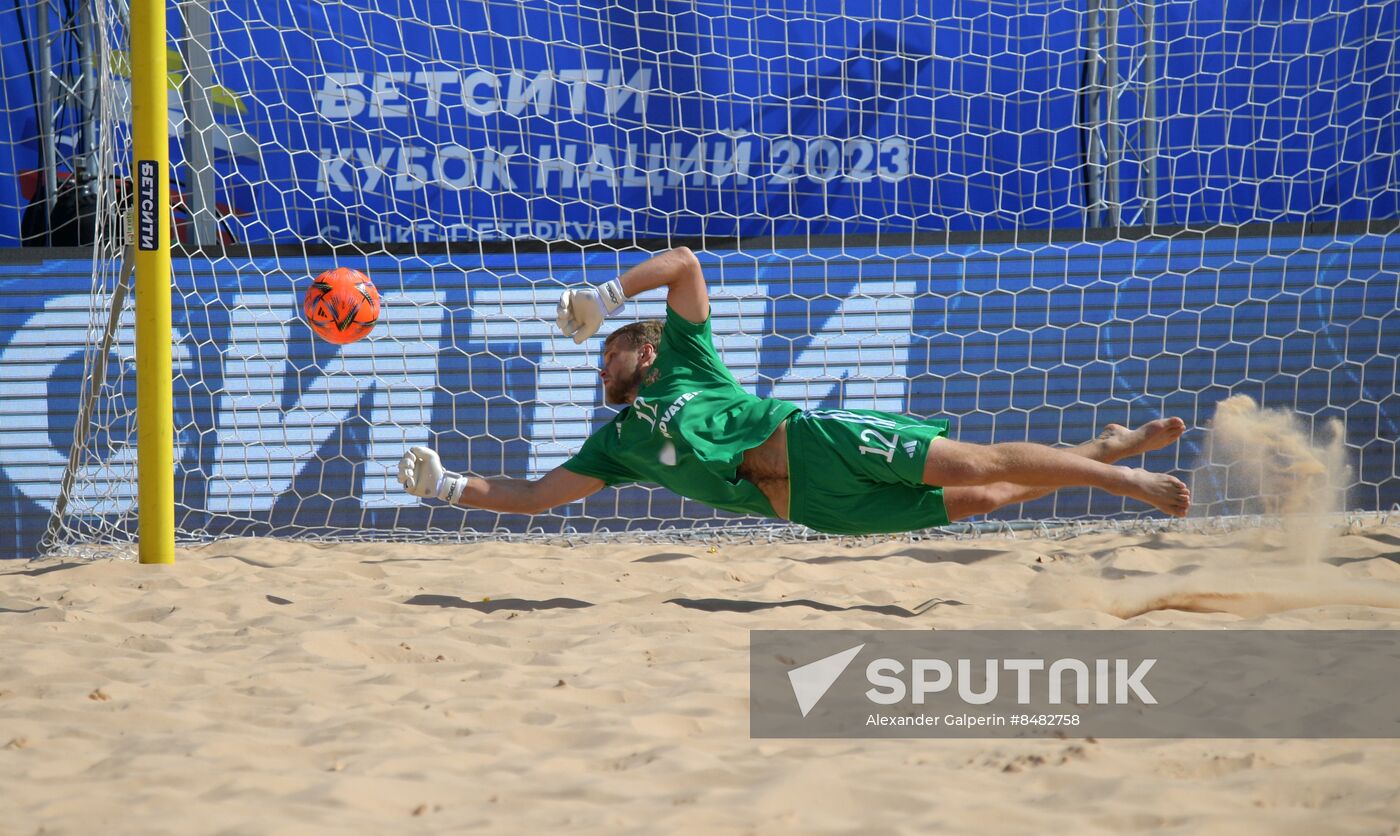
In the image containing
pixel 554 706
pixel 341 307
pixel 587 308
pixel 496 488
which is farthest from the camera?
pixel 341 307

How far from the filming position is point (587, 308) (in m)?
3.86

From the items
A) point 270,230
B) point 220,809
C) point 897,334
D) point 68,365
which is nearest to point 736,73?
point 897,334

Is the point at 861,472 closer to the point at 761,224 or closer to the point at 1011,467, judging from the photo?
the point at 1011,467

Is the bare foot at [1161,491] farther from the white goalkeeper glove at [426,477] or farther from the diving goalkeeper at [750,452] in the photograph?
the white goalkeeper glove at [426,477]

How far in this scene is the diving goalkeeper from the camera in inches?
148

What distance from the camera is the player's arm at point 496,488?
13.8ft

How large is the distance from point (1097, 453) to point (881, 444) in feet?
2.52

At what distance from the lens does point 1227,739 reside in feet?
8.06

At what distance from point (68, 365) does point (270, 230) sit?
1185mm

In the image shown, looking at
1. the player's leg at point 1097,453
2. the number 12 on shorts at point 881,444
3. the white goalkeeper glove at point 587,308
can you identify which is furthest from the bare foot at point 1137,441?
the white goalkeeper glove at point 587,308

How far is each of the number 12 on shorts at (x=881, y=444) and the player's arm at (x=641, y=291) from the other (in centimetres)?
73

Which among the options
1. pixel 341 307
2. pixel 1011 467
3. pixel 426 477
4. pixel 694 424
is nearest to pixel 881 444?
pixel 1011 467

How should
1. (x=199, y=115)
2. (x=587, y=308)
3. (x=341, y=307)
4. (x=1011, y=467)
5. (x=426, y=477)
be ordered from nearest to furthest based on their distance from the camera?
1. (x=1011, y=467)
2. (x=587, y=308)
3. (x=426, y=477)
4. (x=341, y=307)
5. (x=199, y=115)

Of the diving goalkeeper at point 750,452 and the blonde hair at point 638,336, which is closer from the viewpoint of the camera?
the diving goalkeeper at point 750,452
